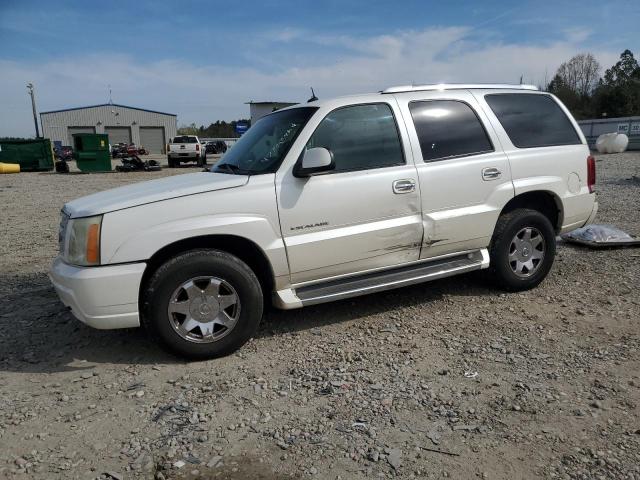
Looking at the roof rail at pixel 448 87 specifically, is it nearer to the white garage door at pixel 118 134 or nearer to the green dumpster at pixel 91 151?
the green dumpster at pixel 91 151

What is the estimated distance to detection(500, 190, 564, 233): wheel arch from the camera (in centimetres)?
469

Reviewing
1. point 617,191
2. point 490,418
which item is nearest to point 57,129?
point 617,191

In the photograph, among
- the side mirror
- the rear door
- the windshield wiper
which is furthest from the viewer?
the rear door

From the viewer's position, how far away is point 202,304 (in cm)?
353

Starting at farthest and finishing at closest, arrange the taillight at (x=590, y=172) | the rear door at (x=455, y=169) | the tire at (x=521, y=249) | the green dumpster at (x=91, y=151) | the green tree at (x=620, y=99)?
the green tree at (x=620, y=99), the green dumpster at (x=91, y=151), the taillight at (x=590, y=172), the tire at (x=521, y=249), the rear door at (x=455, y=169)

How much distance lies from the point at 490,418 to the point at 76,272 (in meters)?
2.79

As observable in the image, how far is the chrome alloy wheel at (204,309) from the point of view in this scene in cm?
348

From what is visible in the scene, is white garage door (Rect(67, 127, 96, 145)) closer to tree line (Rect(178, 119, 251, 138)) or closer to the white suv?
tree line (Rect(178, 119, 251, 138))

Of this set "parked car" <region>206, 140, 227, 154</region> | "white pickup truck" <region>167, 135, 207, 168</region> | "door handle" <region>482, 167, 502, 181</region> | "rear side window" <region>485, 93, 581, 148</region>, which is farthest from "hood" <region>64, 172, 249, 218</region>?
"parked car" <region>206, 140, 227, 154</region>

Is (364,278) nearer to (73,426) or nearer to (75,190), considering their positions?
(73,426)

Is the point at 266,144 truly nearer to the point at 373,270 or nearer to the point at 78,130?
the point at 373,270

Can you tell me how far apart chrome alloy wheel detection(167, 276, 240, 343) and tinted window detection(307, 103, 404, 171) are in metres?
1.29

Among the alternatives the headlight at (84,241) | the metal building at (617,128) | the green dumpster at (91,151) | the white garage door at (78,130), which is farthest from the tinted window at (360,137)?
the white garage door at (78,130)

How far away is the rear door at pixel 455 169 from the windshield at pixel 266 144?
93 cm
